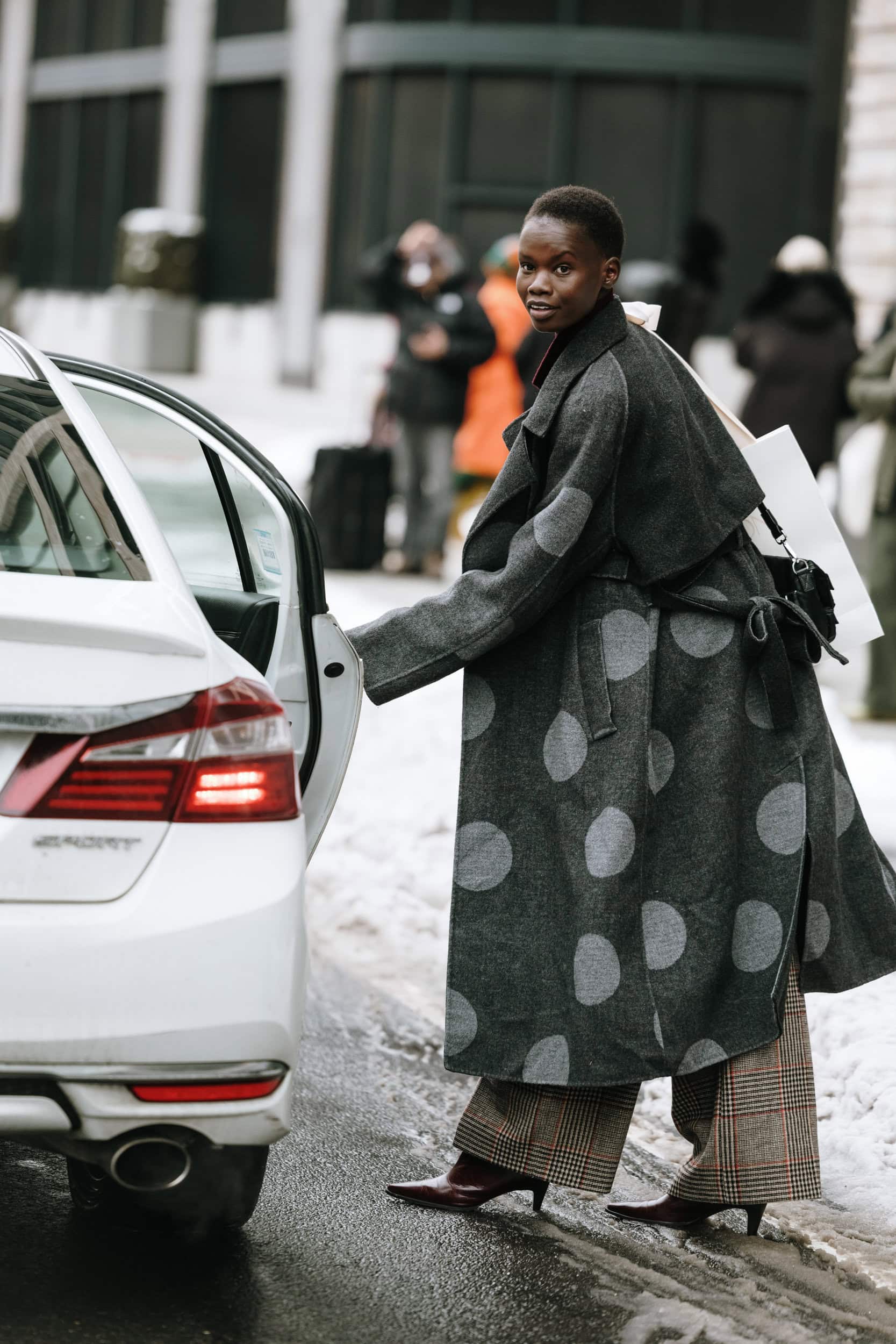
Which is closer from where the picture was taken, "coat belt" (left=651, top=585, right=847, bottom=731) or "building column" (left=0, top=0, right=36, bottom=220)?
"coat belt" (left=651, top=585, right=847, bottom=731)

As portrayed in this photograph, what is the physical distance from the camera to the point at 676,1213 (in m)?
3.59

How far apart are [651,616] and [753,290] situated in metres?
16.7

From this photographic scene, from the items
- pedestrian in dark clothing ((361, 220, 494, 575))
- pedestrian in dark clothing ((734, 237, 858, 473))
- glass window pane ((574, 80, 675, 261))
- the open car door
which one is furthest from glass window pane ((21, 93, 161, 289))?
the open car door

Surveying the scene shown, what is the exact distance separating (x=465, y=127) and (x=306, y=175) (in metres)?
2.62

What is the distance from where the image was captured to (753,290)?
1941 centimetres

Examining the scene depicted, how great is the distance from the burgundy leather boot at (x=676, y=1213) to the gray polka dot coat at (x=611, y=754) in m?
0.34

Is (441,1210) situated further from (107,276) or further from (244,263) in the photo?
(107,276)

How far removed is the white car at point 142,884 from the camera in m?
2.76

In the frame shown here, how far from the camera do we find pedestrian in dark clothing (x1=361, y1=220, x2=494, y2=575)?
38.3 ft

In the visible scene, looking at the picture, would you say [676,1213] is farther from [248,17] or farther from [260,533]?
[248,17]

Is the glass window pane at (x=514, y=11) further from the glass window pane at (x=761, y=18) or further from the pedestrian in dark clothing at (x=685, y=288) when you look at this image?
the pedestrian in dark clothing at (x=685, y=288)

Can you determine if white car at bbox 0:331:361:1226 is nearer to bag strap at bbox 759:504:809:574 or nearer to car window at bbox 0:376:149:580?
car window at bbox 0:376:149:580

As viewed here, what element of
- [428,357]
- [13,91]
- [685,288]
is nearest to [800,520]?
[428,357]

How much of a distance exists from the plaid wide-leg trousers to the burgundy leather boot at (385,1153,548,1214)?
0.09 meters
